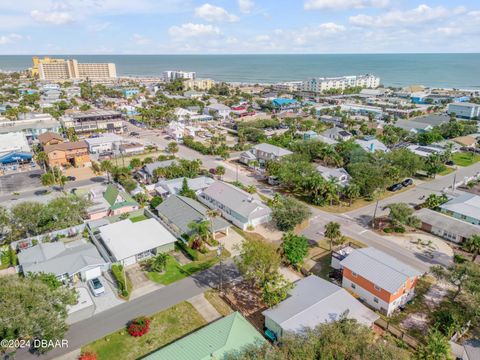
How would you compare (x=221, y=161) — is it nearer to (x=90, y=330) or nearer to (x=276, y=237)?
(x=276, y=237)

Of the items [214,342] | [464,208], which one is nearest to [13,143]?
[214,342]

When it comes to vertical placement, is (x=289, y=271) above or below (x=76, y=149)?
below

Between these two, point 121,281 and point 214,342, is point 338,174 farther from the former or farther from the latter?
point 214,342

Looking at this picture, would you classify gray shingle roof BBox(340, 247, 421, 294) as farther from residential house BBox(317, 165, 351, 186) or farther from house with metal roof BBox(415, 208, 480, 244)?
residential house BBox(317, 165, 351, 186)

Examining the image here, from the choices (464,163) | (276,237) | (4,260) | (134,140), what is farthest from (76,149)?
(464,163)

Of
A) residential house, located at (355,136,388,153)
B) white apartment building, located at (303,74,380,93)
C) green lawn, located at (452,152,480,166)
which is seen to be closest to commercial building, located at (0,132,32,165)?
residential house, located at (355,136,388,153)
